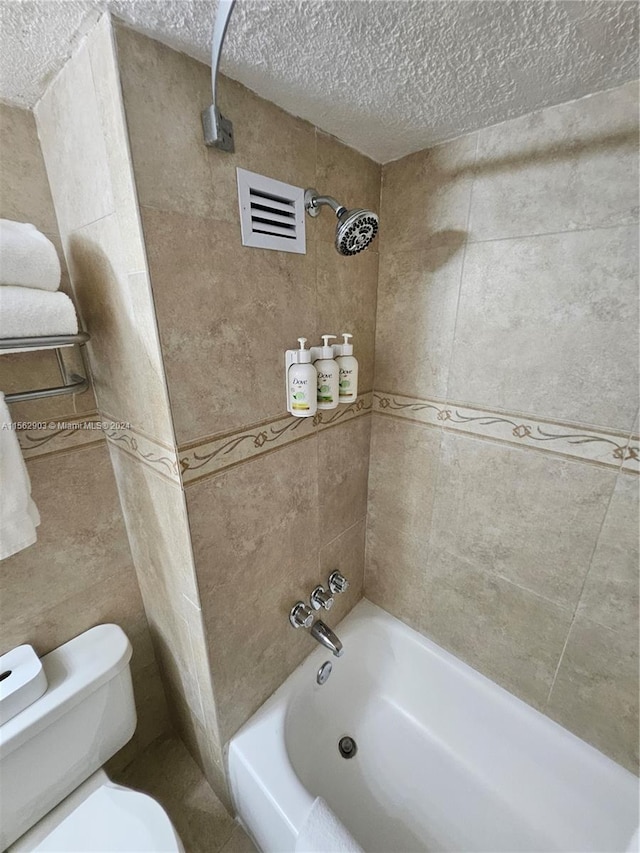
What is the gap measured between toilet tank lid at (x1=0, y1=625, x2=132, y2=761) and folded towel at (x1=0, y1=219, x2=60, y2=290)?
96cm

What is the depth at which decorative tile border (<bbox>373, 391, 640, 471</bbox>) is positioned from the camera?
78cm

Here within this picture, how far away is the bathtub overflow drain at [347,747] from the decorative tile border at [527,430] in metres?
1.22

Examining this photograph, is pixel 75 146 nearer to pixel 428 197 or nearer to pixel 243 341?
pixel 243 341

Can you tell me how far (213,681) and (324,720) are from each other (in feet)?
2.09

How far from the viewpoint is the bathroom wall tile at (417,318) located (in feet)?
3.16

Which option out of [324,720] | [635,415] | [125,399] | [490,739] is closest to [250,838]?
[324,720]

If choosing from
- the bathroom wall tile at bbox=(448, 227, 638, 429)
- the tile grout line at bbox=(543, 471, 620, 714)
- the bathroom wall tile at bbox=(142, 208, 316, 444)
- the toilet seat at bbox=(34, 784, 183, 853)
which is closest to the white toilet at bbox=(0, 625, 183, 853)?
the toilet seat at bbox=(34, 784, 183, 853)

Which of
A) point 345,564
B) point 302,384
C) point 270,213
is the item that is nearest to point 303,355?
point 302,384

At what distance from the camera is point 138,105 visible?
54 cm

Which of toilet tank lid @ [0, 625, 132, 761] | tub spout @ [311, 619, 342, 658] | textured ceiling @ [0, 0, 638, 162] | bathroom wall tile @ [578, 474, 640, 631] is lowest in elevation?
tub spout @ [311, 619, 342, 658]

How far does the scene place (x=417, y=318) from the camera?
104 centimetres

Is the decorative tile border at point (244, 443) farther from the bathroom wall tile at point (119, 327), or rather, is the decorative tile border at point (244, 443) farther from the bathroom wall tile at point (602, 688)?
the bathroom wall tile at point (602, 688)

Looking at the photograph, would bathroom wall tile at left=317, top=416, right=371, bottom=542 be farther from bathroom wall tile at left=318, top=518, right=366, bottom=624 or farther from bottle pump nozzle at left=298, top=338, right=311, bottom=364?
bottle pump nozzle at left=298, top=338, right=311, bottom=364

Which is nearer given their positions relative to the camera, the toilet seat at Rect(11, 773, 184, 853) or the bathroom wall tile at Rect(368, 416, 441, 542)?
the toilet seat at Rect(11, 773, 184, 853)
